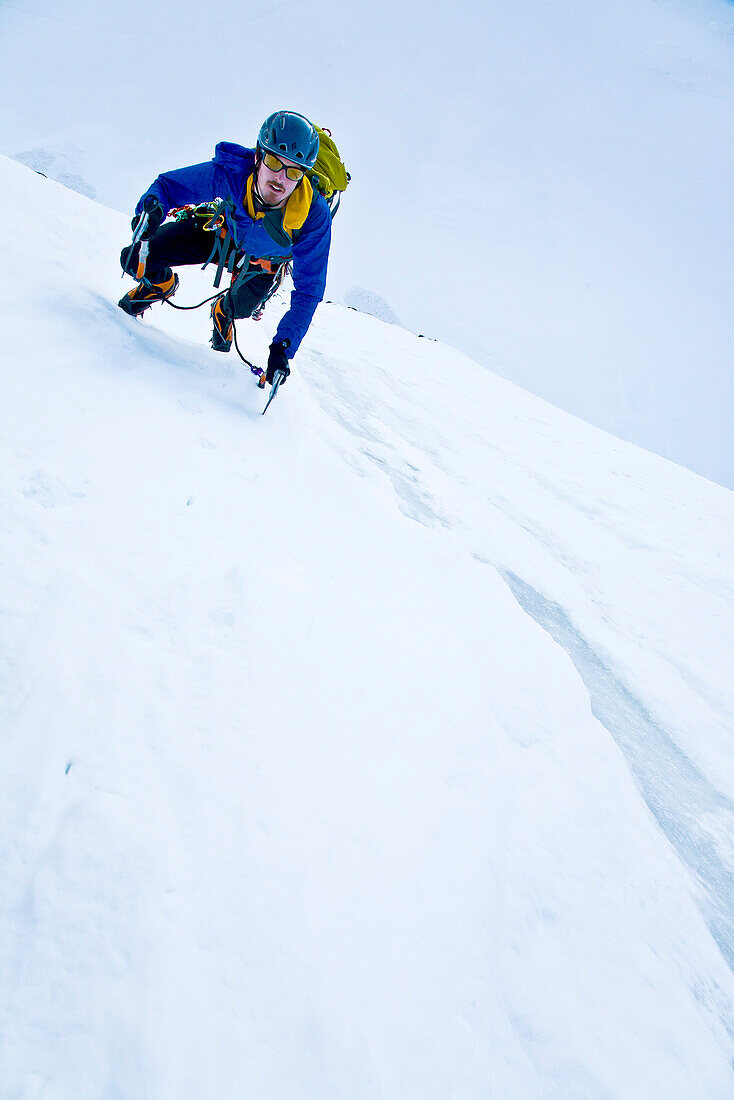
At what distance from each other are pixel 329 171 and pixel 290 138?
737mm

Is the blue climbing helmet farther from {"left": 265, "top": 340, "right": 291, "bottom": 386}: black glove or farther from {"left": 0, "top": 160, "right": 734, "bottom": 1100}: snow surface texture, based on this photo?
{"left": 0, "top": 160, "right": 734, "bottom": 1100}: snow surface texture

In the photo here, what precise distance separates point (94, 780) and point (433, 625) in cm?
145

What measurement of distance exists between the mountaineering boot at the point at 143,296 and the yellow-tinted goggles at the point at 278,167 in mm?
824

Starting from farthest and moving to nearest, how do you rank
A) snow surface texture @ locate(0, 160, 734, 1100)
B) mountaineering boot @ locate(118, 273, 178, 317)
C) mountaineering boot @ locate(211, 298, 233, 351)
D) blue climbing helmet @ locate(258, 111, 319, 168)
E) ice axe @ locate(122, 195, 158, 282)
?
1. mountaineering boot @ locate(211, 298, 233, 351)
2. mountaineering boot @ locate(118, 273, 178, 317)
3. ice axe @ locate(122, 195, 158, 282)
4. blue climbing helmet @ locate(258, 111, 319, 168)
5. snow surface texture @ locate(0, 160, 734, 1100)

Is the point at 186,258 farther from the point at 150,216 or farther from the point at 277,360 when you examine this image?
the point at 277,360

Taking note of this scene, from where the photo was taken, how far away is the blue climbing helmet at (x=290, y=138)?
2.56 metres

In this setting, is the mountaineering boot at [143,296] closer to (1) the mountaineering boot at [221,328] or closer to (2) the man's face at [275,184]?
(1) the mountaineering boot at [221,328]

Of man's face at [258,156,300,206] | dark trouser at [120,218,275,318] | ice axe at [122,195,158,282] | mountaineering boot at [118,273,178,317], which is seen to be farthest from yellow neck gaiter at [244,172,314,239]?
mountaineering boot at [118,273,178,317]

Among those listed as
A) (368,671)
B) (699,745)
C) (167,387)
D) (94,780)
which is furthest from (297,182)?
(699,745)

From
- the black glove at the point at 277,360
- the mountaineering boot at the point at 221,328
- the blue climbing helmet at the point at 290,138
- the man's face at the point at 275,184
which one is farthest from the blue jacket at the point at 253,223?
the mountaineering boot at the point at 221,328

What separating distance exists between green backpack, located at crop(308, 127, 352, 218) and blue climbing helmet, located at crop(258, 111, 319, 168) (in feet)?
1.76

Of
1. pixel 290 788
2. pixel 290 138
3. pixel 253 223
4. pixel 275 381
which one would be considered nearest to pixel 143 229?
pixel 253 223

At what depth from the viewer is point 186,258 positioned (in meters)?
3.14

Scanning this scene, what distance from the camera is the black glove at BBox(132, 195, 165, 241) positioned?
2722 millimetres
